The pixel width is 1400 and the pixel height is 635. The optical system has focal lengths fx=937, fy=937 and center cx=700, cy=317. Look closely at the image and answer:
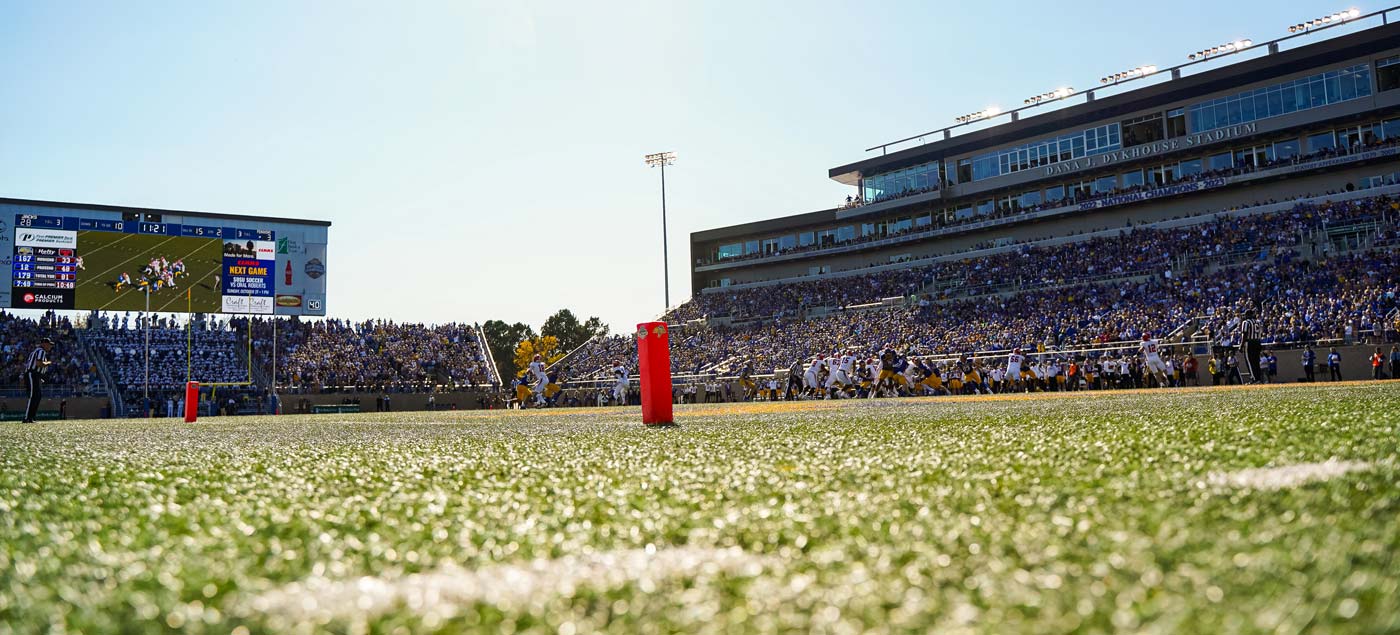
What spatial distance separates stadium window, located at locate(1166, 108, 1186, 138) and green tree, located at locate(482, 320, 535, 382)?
215ft

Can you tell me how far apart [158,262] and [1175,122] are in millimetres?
43295

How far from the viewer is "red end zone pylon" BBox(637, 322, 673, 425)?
405 inches

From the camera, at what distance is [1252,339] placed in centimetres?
2208

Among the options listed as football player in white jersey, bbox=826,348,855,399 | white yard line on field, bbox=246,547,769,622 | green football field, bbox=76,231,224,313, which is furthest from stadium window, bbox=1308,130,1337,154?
green football field, bbox=76,231,224,313

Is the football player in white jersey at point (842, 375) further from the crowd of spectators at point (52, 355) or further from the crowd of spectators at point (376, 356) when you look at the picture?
the crowd of spectators at point (52, 355)

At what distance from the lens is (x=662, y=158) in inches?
2301

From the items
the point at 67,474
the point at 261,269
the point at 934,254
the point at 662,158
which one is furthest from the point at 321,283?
the point at 67,474

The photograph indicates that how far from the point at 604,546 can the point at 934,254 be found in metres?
49.1

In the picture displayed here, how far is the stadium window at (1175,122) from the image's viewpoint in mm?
41906

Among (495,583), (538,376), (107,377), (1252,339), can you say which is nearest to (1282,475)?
(495,583)

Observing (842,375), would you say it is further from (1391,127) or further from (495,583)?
(1391,127)

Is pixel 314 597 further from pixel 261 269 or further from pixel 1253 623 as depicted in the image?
pixel 261 269

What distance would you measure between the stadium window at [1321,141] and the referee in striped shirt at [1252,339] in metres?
14.0

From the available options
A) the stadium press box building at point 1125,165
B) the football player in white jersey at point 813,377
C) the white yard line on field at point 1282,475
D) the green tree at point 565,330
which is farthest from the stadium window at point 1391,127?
the green tree at point 565,330
